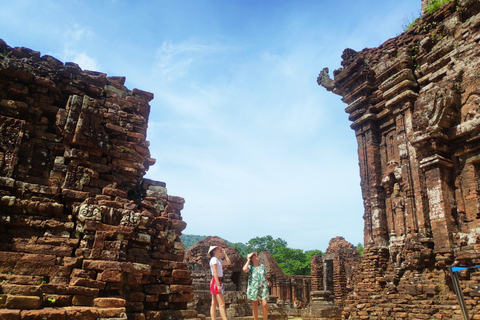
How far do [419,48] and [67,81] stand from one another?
10894mm

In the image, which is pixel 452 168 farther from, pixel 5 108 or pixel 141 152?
pixel 5 108

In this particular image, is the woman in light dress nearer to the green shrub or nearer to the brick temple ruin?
the brick temple ruin

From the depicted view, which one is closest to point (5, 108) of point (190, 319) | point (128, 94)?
point (128, 94)

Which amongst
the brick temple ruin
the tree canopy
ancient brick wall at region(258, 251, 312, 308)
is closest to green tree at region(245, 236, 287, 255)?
the tree canopy

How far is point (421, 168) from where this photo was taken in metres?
10.6

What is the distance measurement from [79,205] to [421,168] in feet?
31.4

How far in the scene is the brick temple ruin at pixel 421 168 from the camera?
952 centimetres

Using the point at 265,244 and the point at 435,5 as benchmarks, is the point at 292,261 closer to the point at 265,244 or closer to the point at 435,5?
the point at 265,244

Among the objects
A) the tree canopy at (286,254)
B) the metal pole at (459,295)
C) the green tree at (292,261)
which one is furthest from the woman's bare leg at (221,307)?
the green tree at (292,261)

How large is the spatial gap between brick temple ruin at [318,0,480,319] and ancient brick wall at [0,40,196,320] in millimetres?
7478

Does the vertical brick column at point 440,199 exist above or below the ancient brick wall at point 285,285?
above

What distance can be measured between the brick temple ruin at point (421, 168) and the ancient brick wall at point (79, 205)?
748 cm

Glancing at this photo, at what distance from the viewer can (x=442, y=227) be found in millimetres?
9680

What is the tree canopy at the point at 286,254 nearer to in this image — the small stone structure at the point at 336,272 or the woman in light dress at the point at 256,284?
the small stone structure at the point at 336,272
